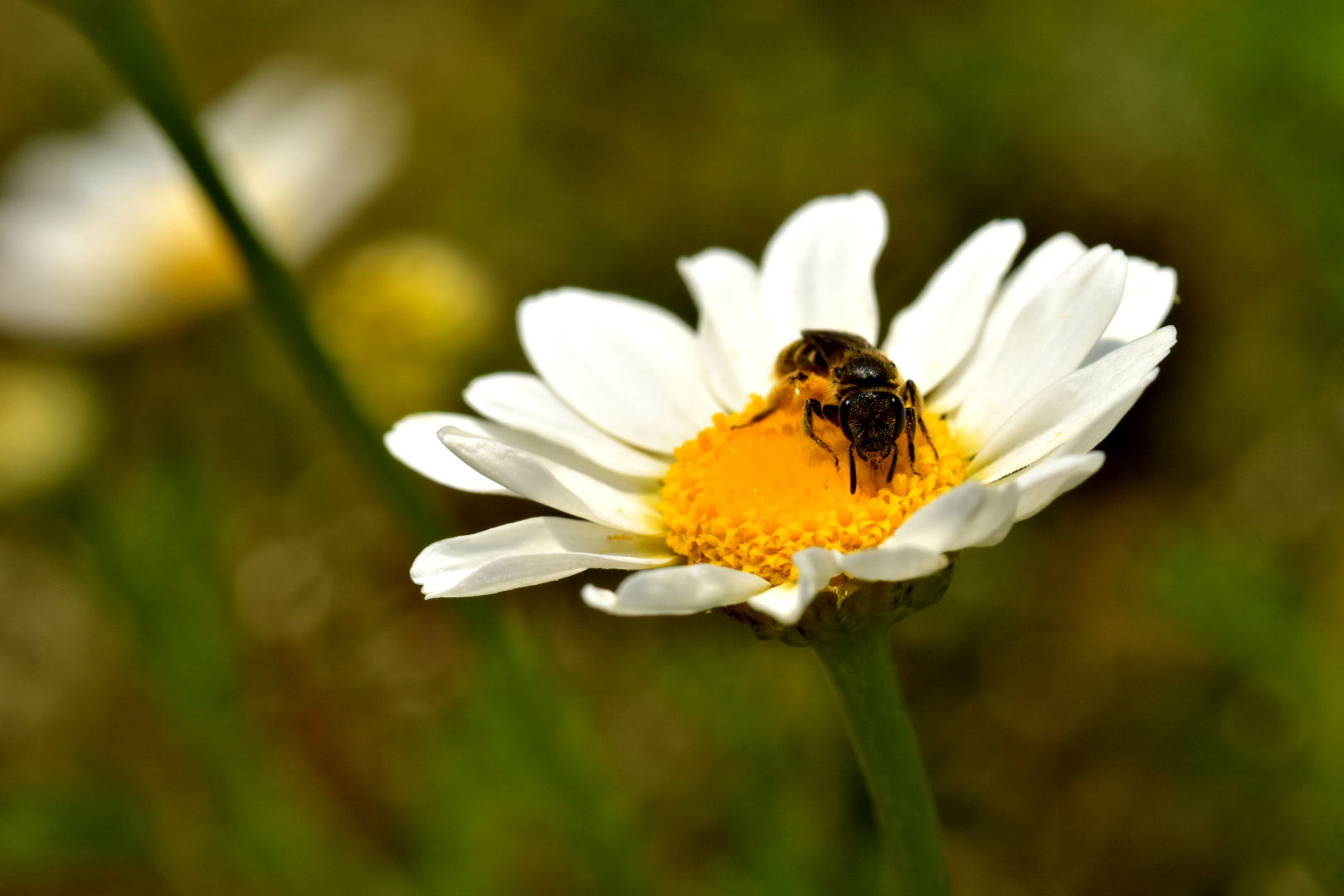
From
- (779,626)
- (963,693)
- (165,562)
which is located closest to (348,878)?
(165,562)

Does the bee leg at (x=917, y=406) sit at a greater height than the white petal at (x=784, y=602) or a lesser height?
greater

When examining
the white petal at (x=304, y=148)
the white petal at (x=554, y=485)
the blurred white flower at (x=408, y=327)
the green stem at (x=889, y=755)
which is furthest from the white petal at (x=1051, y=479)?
the white petal at (x=304, y=148)

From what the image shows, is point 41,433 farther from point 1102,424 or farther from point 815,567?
point 1102,424

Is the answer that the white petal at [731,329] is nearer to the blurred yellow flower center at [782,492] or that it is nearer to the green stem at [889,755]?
the blurred yellow flower center at [782,492]

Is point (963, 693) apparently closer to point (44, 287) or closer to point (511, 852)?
point (511, 852)

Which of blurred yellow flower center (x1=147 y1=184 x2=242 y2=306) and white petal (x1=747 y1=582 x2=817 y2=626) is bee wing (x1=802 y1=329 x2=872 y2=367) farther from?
blurred yellow flower center (x1=147 y1=184 x2=242 y2=306)

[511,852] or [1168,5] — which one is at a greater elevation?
[1168,5]
